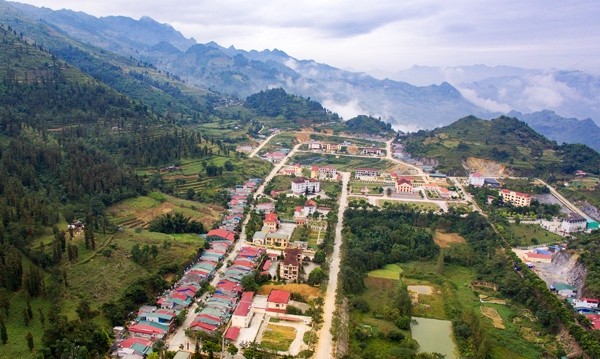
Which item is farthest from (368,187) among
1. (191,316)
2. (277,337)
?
(191,316)

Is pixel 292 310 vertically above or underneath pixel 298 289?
underneath

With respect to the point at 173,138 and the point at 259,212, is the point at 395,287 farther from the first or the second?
the point at 173,138

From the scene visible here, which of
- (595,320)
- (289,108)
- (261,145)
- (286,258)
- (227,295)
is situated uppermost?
(289,108)

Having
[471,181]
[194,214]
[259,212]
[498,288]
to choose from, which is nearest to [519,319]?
[498,288]

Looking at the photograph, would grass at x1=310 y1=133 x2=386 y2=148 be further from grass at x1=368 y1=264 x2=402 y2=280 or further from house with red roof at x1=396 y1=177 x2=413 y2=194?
grass at x1=368 y1=264 x2=402 y2=280

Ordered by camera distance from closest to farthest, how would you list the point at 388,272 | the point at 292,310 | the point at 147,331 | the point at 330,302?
the point at 147,331 → the point at 292,310 → the point at 330,302 → the point at 388,272

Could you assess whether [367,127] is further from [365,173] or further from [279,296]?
[279,296]

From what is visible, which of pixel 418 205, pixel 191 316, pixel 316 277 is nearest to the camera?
pixel 191 316

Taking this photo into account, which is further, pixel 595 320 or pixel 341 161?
pixel 341 161
